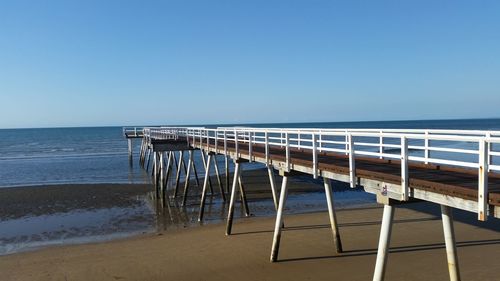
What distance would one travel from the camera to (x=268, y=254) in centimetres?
1152

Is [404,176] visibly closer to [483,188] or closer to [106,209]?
[483,188]

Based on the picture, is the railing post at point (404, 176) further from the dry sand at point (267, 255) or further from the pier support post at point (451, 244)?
the dry sand at point (267, 255)

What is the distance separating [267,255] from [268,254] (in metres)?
0.08

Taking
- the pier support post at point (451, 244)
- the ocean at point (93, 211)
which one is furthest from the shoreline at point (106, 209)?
the pier support post at point (451, 244)

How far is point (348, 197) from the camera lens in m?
21.8

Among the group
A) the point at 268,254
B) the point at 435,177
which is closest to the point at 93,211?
the point at 268,254

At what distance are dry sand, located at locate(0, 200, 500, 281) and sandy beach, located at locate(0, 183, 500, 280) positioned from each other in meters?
0.02

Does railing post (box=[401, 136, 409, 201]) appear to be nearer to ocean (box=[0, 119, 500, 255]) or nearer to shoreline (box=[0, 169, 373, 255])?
shoreline (box=[0, 169, 373, 255])

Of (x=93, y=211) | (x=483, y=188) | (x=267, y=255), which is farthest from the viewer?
(x=93, y=211)

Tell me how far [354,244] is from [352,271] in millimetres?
2293

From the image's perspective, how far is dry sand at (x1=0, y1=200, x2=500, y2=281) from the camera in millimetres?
10078

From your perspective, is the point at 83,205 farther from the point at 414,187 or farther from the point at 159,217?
the point at 414,187

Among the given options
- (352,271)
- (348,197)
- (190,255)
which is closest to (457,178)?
(352,271)

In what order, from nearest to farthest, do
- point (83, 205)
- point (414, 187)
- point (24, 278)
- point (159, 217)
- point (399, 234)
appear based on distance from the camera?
point (414, 187) < point (24, 278) < point (399, 234) < point (159, 217) < point (83, 205)
